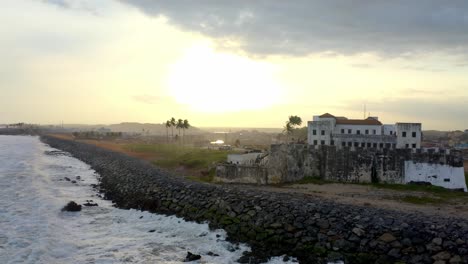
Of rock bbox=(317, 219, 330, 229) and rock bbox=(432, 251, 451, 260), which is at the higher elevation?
rock bbox=(317, 219, 330, 229)

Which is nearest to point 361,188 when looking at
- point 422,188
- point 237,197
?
point 422,188

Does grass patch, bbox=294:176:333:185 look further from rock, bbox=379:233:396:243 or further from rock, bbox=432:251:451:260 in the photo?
rock, bbox=432:251:451:260

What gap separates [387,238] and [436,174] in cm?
1936

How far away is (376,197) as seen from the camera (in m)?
29.1

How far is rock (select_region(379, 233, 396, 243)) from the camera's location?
16781mm

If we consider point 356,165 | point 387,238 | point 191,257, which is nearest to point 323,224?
point 387,238

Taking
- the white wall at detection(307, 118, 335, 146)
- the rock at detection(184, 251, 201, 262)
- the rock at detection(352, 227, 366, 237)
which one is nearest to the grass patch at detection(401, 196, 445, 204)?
the rock at detection(352, 227, 366, 237)

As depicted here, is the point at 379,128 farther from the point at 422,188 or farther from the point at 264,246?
the point at 264,246

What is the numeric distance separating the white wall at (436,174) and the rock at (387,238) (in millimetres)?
19032

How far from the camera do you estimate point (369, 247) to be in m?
16.9

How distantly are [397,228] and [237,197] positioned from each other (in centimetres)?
1050

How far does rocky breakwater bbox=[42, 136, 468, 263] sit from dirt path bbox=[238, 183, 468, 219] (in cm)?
472

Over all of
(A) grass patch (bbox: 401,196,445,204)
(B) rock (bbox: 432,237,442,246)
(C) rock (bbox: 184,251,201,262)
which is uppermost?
(B) rock (bbox: 432,237,442,246)

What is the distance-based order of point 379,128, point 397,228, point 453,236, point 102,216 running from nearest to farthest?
point 453,236
point 397,228
point 102,216
point 379,128
